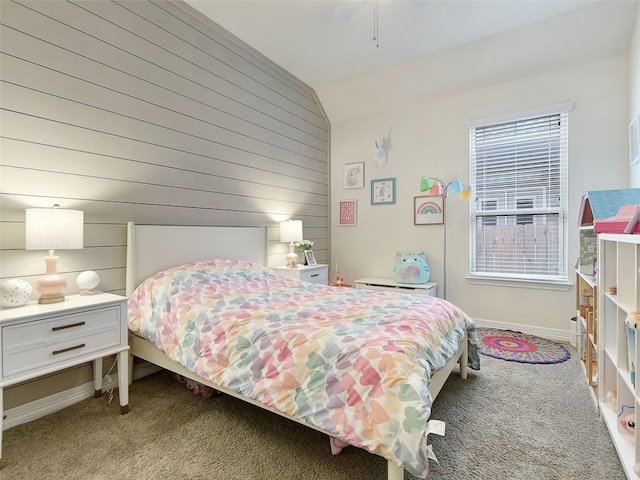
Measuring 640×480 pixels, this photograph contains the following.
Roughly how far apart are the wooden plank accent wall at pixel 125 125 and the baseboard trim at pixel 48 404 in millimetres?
651

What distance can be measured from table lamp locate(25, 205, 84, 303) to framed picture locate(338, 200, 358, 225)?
3.19m

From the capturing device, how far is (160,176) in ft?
8.39

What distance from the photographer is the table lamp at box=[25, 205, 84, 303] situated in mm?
1679

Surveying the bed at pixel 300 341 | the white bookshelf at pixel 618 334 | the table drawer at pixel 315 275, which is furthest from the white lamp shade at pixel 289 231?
the white bookshelf at pixel 618 334

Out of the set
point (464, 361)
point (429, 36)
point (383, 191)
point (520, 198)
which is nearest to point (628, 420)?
point (464, 361)

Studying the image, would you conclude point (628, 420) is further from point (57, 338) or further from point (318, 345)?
point (57, 338)

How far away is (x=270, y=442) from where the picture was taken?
163cm

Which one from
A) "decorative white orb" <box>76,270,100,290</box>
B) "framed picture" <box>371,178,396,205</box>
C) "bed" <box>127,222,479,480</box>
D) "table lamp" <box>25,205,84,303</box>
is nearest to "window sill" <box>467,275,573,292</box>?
"framed picture" <box>371,178,396,205</box>

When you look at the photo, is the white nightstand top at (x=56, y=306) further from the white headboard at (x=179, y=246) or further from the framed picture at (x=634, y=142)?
the framed picture at (x=634, y=142)

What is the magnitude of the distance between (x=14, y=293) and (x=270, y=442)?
4.93ft

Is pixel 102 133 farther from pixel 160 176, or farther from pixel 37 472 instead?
pixel 37 472

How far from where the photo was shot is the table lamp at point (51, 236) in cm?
168

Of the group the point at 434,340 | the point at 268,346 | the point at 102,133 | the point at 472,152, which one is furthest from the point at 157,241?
the point at 472,152

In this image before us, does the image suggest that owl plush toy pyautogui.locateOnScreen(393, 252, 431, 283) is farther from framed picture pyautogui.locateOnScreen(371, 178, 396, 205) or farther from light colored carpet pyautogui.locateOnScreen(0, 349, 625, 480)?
light colored carpet pyautogui.locateOnScreen(0, 349, 625, 480)
